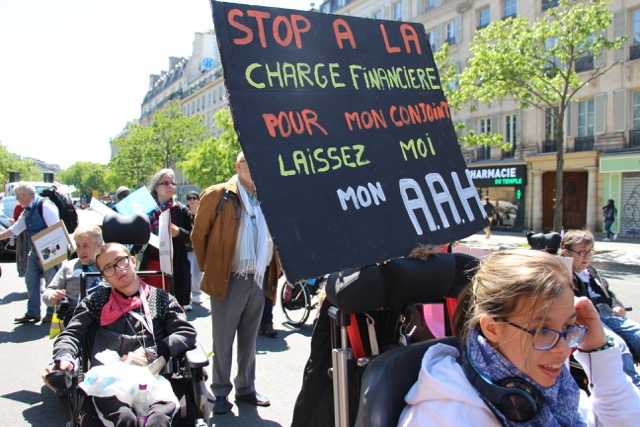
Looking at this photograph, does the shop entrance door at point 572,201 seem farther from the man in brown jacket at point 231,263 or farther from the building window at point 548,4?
the man in brown jacket at point 231,263

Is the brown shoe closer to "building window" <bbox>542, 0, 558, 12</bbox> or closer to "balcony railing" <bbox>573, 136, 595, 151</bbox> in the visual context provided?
"balcony railing" <bbox>573, 136, 595, 151</bbox>

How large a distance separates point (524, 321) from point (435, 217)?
72 centimetres

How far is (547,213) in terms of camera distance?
2602 centimetres

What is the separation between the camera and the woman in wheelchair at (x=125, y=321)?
10.3ft

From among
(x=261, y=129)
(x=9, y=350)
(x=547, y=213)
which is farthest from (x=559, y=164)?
(x=261, y=129)

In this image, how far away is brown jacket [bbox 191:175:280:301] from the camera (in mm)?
3881

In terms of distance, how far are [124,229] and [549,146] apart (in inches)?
975

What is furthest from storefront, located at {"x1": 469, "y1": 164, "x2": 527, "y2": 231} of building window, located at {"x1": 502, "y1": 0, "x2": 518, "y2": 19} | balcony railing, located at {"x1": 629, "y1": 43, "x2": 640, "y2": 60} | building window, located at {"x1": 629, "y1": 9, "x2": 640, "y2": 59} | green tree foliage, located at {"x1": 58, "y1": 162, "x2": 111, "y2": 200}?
green tree foliage, located at {"x1": 58, "y1": 162, "x2": 111, "y2": 200}

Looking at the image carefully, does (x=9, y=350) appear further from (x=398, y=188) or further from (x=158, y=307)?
(x=398, y=188)

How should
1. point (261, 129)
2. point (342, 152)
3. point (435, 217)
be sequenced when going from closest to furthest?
1. point (261, 129)
2. point (342, 152)
3. point (435, 217)

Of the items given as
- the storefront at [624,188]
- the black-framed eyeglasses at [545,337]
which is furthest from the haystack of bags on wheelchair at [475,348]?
the storefront at [624,188]

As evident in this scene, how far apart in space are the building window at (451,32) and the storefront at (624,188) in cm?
1201

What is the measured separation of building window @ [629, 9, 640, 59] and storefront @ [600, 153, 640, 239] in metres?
4.16

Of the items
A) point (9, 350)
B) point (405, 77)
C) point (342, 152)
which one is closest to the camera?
point (342, 152)
